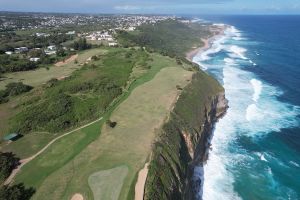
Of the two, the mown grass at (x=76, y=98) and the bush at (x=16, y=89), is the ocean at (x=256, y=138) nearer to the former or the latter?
the mown grass at (x=76, y=98)

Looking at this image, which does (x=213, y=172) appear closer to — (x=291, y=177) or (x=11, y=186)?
(x=291, y=177)

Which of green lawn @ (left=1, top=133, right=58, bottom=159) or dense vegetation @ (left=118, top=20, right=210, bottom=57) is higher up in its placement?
green lawn @ (left=1, top=133, right=58, bottom=159)

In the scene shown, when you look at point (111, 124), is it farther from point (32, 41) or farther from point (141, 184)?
point (32, 41)

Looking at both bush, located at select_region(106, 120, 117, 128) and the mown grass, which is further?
bush, located at select_region(106, 120, 117, 128)

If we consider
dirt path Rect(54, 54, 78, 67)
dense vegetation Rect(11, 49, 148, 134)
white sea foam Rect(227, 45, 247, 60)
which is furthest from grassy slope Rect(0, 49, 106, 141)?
white sea foam Rect(227, 45, 247, 60)

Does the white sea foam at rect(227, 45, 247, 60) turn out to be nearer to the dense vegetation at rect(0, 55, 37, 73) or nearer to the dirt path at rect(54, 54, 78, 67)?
the dirt path at rect(54, 54, 78, 67)

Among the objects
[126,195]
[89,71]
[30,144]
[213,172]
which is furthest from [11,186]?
[89,71]
